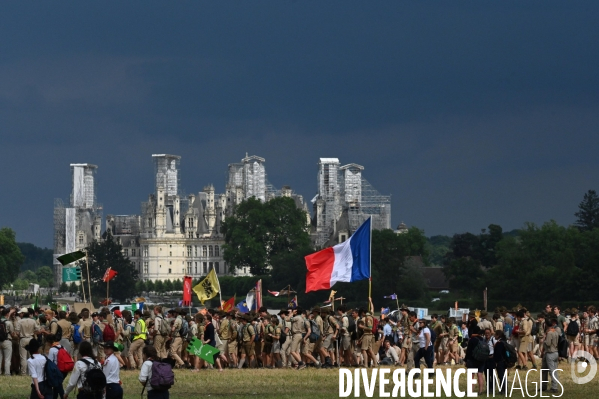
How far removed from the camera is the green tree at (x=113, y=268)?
149 meters

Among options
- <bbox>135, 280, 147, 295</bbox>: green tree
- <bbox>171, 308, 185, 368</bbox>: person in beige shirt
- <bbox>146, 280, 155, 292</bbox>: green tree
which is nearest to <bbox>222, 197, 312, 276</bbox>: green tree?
<bbox>135, 280, 147, 295</bbox>: green tree

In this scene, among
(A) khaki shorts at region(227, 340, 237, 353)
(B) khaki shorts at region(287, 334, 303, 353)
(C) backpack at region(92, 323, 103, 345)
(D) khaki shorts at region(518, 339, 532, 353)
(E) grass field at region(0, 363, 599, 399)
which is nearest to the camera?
(E) grass field at region(0, 363, 599, 399)

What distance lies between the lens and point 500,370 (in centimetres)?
2423

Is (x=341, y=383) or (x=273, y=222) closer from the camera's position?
(x=341, y=383)

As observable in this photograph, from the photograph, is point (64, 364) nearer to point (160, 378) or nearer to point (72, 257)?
point (160, 378)

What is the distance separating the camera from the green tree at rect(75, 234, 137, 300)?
149 metres

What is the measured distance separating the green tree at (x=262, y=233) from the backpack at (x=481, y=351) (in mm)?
134794

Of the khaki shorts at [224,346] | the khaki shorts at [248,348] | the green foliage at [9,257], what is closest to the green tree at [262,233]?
the green foliage at [9,257]

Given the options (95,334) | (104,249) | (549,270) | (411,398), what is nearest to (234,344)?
(95,334)

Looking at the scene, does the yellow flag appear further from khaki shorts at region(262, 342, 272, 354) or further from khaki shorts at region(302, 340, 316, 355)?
khaki shorts at region(302, 340, 316, 355)

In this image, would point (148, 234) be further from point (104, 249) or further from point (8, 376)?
point (8, 376)

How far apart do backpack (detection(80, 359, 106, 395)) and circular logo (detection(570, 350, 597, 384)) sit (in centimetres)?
1282

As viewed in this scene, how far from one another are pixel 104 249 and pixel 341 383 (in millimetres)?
128881

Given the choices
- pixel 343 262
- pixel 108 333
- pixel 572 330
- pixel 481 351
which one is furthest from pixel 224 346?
pixel 481 351
